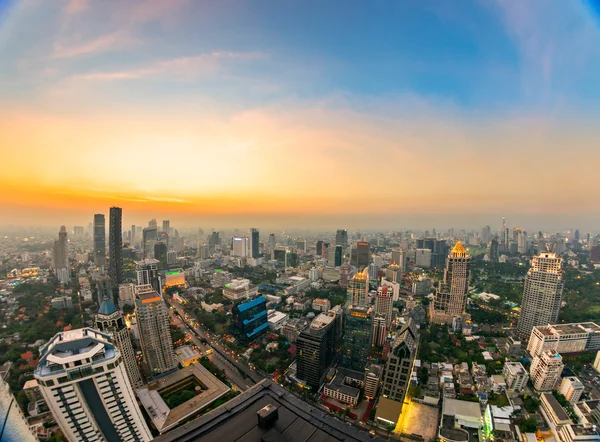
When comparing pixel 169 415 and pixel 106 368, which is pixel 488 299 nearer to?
pixel 169 415

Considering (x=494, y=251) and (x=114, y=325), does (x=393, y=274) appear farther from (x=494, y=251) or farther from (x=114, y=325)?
(x=114, y=325)

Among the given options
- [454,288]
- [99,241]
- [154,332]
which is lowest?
[154,332]

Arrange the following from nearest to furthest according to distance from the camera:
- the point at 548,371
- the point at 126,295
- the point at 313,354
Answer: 1. the point at 548,371
2. the point at 313,354
3. the point at 126,295

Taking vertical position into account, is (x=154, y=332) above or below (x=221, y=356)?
above

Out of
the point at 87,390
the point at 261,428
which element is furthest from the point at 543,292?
the point at 87,390

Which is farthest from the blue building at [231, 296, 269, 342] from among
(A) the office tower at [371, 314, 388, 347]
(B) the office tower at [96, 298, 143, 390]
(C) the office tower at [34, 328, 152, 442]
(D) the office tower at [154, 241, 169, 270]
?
(D) the office tower at [154, 241, 169, 270]

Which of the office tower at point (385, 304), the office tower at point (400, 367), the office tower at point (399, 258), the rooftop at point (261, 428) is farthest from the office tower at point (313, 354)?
the office tower at point (399, 258)

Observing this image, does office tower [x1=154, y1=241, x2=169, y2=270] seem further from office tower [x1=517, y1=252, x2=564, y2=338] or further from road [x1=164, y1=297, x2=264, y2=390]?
office tower [x1=517, y1=252, x2=564, y2=338]
